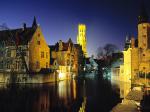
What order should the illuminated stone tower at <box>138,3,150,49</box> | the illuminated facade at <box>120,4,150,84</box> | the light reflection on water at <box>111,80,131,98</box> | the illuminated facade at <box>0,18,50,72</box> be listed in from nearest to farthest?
1. the light reflection on water at <box>111,80,131,98</box>
2. the illuminated facade at <box>120,4,150,84</box>
3. the illuminated facade at <box>0,18,50,72</box>
4. the illuminated stone tower at <box>138,3,150,49</box>

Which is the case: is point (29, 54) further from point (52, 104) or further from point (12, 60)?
point (52, 104)

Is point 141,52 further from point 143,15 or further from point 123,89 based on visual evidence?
point 123,89

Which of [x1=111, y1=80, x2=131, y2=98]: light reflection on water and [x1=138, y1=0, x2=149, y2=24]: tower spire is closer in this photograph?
[x1=111, y1=80, x2=131, y2=98]: light reflection on water

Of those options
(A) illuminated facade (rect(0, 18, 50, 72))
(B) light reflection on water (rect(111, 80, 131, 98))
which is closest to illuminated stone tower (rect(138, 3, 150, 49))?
(B) light reflection on water (rect(111, 80, 131, 98))

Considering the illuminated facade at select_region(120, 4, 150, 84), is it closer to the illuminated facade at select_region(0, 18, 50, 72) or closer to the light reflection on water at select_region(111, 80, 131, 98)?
the light reflection on water at select_region(111, 80, 131, 98)

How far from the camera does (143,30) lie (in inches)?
3103

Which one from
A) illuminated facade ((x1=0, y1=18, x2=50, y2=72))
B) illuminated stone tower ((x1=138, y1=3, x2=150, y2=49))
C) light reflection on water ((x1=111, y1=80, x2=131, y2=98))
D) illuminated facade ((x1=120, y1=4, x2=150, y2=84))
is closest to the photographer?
light reflection on water ((x1=111, y1=80, x2=131, y2=98))

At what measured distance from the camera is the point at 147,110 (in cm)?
2898

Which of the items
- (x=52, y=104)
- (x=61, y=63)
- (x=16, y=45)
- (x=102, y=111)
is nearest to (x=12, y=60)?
(x=16, y=45)

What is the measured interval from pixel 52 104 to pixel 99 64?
126171 mm

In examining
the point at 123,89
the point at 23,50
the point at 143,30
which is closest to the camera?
the point at 123,89

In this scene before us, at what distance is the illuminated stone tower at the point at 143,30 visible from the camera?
256 ft

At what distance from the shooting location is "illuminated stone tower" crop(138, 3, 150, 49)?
78000 millimetres

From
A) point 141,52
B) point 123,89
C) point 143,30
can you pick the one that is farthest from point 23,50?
point 123,89
